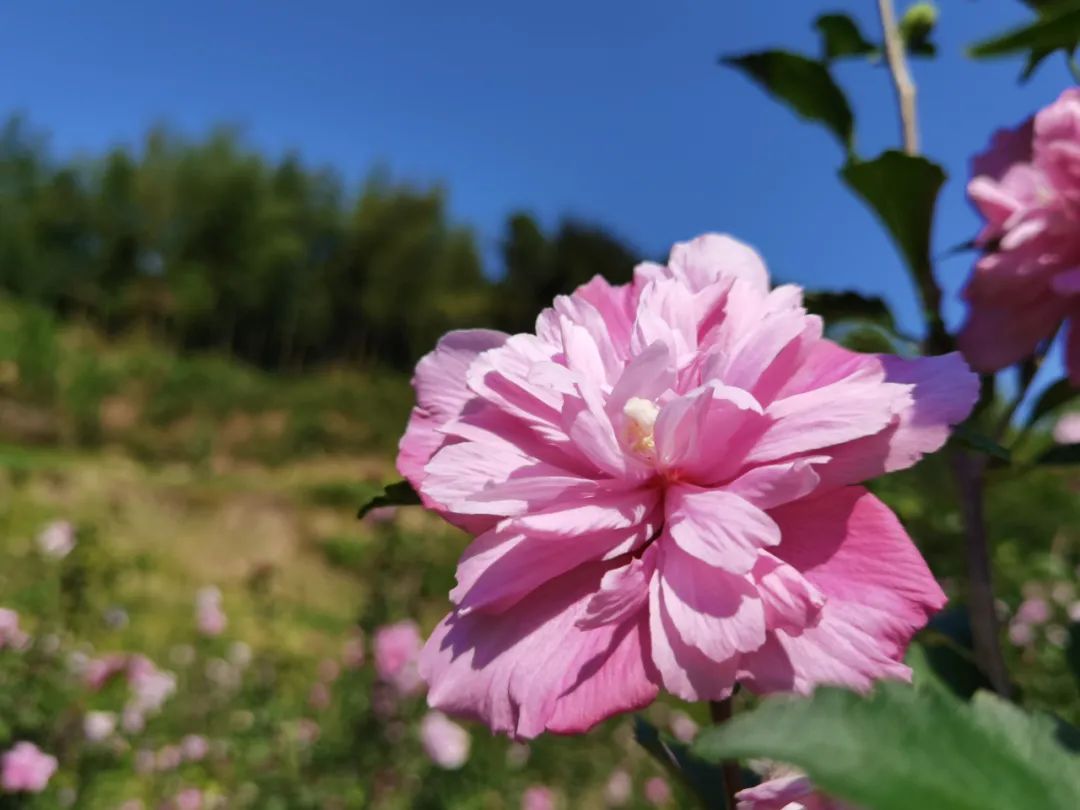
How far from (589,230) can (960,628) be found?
1253 cm

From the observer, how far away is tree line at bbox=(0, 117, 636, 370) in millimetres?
13055

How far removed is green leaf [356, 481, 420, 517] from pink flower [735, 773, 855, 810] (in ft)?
0.64

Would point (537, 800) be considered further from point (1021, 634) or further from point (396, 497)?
point (396, 497)

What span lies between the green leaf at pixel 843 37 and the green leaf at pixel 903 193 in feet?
0.74

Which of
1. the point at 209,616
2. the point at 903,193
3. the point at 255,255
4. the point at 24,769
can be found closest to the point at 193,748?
the point at 209,616

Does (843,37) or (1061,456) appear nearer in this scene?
(1061,456)

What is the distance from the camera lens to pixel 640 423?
13.4 inches

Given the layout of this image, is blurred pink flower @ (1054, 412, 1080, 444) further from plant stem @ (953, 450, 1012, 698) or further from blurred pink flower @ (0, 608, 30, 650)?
blurred pink flower @ (0, 608, 30, 650)

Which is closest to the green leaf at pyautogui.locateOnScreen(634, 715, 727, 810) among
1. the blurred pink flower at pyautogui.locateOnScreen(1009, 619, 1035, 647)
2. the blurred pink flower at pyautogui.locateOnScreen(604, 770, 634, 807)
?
the blurred pink flower at pyautogui.locateOnScreen(1009, 619, 1035, 647)

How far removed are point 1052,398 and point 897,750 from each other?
1.58 ft

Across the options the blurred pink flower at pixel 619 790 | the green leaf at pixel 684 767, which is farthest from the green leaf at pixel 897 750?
the blurred pink flower at pixel 619 790

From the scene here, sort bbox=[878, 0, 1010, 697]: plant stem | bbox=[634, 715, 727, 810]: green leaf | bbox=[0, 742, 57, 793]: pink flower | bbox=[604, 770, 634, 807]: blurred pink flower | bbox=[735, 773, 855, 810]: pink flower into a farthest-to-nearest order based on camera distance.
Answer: bbox=[604, 770, 634, 807]: blurred pink flower < bbox=[0, 742, 57, 793]: pink flower < bbox=[878, 0, 1010, 697]: plant stem < bbox=[634, 715, 727, 810]: green leaf < bbox=[735, 773, 855, 810]: pink flower

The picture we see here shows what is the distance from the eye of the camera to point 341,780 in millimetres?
1986

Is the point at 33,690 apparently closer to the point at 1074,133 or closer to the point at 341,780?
the point at 341,780
